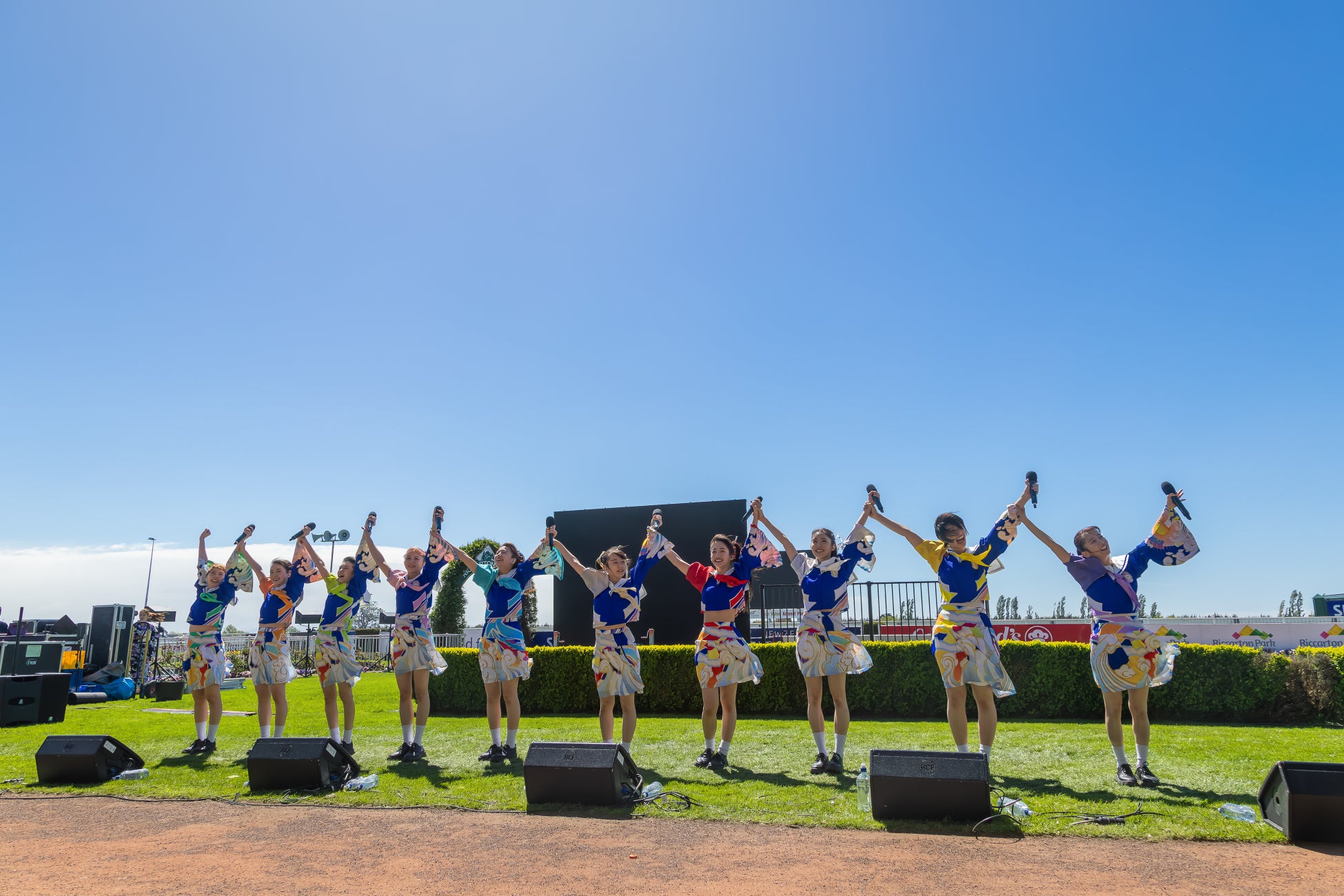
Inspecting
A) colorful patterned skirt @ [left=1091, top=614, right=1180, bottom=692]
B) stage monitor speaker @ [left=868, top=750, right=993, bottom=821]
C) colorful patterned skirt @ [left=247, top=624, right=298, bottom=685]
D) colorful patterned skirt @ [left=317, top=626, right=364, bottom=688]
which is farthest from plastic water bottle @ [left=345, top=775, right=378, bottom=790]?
colorful patterned skirt @ [left=1091, top=614, right=1180, bottom=692]

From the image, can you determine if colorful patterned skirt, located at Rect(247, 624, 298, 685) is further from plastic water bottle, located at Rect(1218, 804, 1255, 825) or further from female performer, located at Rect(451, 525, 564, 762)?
plastic water bottle, located at Rect(1218, 804, 1255, 825)

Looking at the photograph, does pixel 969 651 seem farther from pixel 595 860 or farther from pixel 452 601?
pixel 452 601

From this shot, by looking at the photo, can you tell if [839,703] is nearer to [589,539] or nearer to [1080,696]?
[1080,696]

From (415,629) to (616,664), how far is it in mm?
1975

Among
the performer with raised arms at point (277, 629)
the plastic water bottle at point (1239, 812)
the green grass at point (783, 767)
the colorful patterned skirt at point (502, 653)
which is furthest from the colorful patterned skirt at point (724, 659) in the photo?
the performer with raised arms at point (277, 629)

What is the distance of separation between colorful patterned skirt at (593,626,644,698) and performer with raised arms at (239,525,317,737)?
9.96ft

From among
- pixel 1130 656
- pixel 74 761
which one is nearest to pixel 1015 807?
pixel 1130 656

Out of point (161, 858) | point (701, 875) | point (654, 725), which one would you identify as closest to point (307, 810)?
point (161, 858)

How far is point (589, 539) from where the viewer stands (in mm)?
16000

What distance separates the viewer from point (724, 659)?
575 centimetres

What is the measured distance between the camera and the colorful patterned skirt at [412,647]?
6.54m

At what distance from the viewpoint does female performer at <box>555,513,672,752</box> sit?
18.8 ft

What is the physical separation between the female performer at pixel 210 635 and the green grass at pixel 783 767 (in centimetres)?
37

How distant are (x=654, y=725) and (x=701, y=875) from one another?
5556 mm
